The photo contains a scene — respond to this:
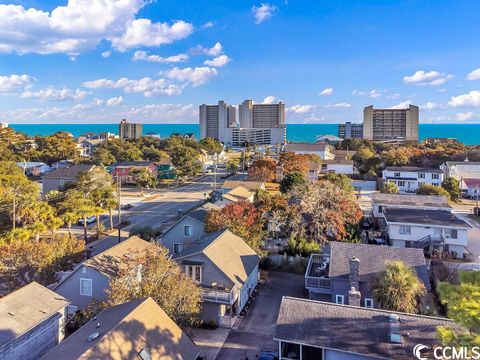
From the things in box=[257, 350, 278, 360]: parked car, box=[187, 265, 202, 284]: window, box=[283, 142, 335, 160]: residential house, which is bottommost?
box=[257, 350, 278, 360]: parked car

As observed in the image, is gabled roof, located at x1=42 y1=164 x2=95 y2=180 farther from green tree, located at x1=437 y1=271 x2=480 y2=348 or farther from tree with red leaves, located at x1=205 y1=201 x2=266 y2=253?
green tree, located at x1=437 y1=271 x2=480 y2=348

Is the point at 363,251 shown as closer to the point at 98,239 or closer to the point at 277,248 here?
the point at 277,248

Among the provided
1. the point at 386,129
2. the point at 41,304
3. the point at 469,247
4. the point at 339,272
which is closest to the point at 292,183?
the point at 469,247

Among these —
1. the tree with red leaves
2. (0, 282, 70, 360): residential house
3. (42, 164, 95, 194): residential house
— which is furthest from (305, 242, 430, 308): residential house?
(42, 164, 95, 194): residential house

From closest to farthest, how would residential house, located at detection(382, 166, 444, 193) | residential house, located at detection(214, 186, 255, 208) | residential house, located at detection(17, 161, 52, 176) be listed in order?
residential house, located at detection(214, 186, 255, 208) → residential house, located at detection(382, 166, 444, 193) → residential house, located at detection(17, 161, 52, 176)

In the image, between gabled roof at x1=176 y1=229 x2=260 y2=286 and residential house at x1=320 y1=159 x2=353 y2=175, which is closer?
gabled roof at x1=176 y1=229 x2=260 y2=286

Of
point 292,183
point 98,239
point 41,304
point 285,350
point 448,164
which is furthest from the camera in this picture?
point 448,164
